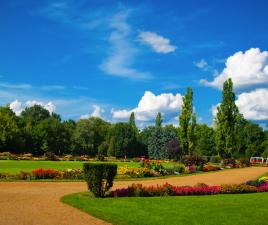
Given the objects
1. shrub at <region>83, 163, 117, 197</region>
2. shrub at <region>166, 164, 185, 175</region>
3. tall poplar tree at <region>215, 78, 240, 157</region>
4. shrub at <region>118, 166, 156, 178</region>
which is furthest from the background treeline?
shrub at <region>83, 163, 117, 197</region>

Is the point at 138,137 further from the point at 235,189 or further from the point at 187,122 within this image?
the point at 235,189

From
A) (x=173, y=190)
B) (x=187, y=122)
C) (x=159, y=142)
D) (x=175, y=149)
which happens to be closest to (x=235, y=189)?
(x=173, y=190)

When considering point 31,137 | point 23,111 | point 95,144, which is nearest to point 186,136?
point 31,137

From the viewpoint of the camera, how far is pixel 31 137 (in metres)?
73.1

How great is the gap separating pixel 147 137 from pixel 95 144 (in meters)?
11.7

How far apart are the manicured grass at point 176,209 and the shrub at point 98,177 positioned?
1.69ft

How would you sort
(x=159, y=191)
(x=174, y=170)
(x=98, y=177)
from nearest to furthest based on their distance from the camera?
(x=98, y=177), (x=159, y=191), (x=174, y=170)

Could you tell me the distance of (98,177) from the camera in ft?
52.1

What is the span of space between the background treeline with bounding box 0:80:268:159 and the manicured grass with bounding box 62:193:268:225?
42.5 meters

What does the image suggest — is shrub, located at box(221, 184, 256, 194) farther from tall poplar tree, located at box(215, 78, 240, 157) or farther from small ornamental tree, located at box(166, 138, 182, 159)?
small ornamental tree, located at box(166, 138, 182, 159)

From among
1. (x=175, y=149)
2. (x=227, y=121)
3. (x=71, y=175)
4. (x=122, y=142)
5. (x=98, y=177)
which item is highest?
(x=227, y=121)

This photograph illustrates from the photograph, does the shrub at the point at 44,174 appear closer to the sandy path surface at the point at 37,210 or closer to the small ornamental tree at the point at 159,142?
the sandy path surface at the point at 37,210

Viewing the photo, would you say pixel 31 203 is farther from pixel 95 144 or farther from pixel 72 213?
pixel 95 144

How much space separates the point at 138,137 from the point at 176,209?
79250 millimetres
